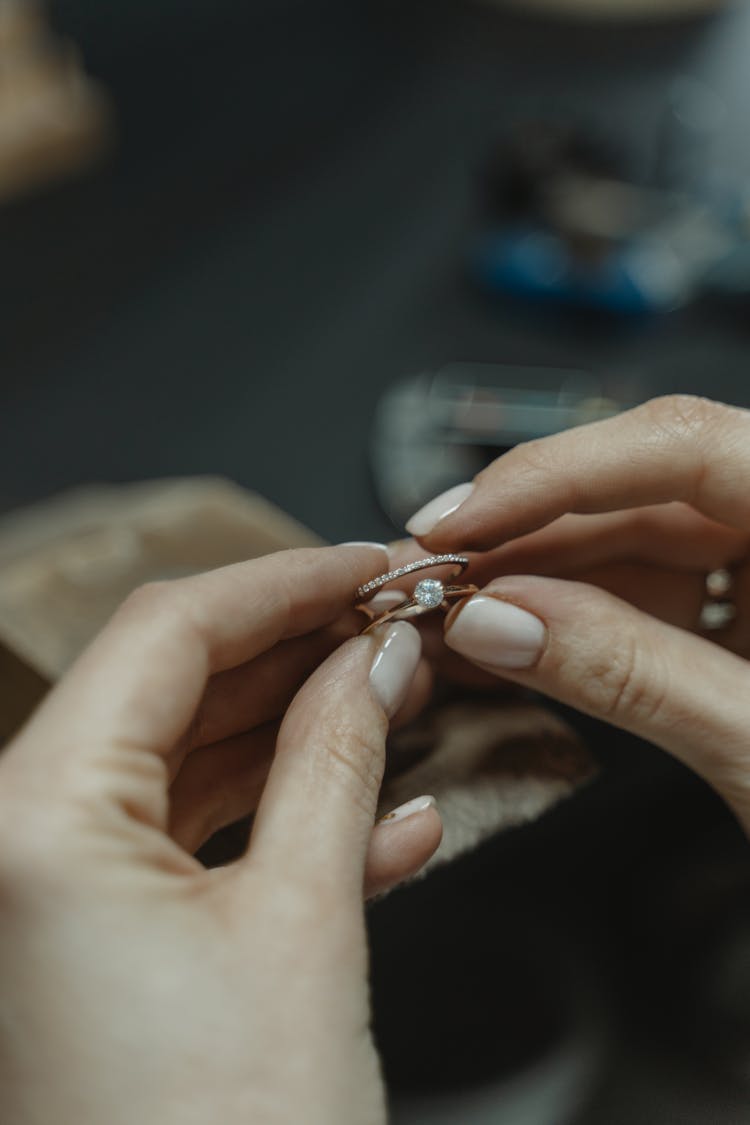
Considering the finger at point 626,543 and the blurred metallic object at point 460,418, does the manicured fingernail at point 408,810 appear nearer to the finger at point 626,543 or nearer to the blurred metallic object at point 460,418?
the finger at point 626,543

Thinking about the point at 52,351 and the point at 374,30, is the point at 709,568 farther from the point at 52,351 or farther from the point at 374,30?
the point at 374,30

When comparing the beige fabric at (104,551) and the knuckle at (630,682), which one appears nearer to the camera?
the knuckle at (630,682)

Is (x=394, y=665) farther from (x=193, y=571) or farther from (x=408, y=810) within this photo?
(x=193, y=571)

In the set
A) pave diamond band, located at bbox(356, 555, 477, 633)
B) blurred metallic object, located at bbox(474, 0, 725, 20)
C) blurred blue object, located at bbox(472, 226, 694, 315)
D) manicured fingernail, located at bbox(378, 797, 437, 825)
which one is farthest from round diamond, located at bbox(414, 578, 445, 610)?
blurred metallic object, located at bbox(474, 0, 725, 20)

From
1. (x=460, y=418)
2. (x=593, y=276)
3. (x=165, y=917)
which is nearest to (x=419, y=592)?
(x=165, y=917)

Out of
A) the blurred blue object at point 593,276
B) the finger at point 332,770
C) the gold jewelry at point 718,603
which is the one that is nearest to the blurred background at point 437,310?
the blurred blue object at point 593,276

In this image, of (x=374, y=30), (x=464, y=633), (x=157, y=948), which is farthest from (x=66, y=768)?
(x=374, y=30)

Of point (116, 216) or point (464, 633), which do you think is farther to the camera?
point (116, 216)
